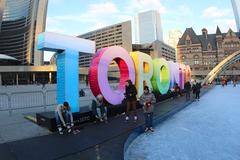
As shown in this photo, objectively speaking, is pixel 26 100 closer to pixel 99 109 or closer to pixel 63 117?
pixel 99 109

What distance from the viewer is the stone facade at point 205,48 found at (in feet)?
385

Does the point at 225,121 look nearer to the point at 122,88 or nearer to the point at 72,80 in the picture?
the point at 122,88

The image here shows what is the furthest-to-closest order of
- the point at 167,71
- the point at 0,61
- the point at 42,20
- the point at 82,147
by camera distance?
the point at 42,20 → the point at 0,61 → the point at 167,71 → the point at 82,147

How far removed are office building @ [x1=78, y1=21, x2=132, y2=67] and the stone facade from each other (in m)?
27.7

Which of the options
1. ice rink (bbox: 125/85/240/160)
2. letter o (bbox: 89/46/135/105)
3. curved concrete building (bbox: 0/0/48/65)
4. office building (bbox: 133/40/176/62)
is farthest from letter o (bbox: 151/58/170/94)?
curved concrete building (bbox: 0/0/48/65)

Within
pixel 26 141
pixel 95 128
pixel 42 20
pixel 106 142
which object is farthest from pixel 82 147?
pixel 42 20

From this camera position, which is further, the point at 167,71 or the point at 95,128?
the point at 167,71

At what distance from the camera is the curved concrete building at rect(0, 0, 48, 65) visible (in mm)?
106188

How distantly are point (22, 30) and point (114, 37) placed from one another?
41.8m

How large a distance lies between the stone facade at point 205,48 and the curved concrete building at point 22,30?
216 feet

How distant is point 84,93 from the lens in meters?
18.4

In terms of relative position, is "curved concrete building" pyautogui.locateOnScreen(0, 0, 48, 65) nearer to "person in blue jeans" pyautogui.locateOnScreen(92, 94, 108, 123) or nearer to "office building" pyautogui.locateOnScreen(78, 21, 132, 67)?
"office building" pyautogui.locateOnScreen(78, 21, 132, 67)

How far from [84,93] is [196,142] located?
1250 cm

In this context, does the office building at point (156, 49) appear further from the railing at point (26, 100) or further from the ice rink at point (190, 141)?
the ice rink at point (190, 141)
